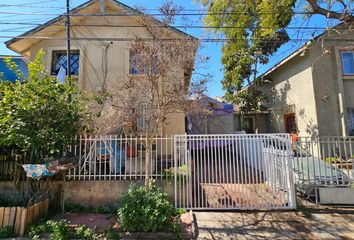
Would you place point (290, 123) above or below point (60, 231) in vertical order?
above

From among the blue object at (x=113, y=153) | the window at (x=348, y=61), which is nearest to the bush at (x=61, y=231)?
the blue object at (x=113, y=153)

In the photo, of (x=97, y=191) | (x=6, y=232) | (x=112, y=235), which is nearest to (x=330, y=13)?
(x=112, y=235)

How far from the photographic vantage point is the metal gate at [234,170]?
635 centimetres

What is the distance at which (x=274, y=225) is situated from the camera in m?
5.43

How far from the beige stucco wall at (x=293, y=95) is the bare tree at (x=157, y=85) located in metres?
8.64

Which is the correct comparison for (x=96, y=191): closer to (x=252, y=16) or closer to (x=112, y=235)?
(x=112, y=235)

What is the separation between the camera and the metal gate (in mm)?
6348

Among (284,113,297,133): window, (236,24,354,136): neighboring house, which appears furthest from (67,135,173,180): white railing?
(284,113,297,133): window

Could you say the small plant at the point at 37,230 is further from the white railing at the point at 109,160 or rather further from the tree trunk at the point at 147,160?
the tree trunk at the point at 147,160

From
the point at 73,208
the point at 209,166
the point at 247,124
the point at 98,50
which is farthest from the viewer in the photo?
the point at 247,124

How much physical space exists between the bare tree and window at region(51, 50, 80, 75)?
5.93 meters

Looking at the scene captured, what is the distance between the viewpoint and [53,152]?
5.85 m

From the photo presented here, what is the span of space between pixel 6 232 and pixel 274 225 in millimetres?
6572

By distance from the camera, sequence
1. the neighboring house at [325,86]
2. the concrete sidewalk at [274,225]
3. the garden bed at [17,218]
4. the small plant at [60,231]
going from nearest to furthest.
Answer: the small plant at [60,231] → the concrete sidewalk at [274,225] → the garden bed at [17,218] → the neighboring house at [325,86]
